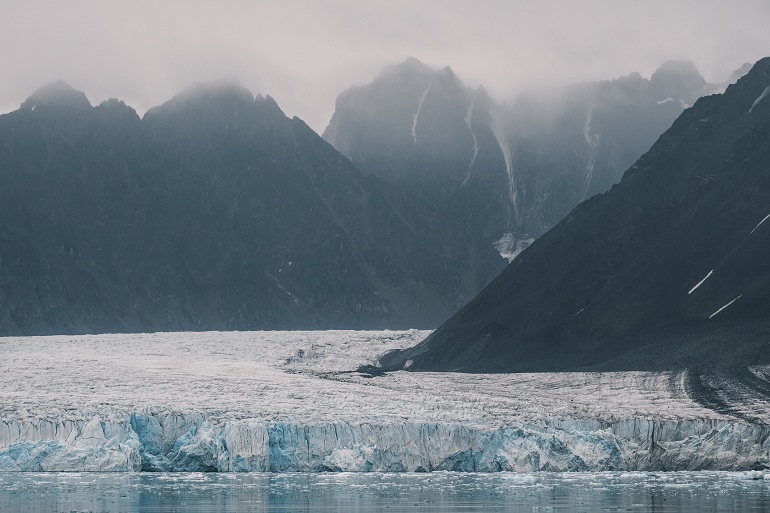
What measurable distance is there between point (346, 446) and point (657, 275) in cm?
5435

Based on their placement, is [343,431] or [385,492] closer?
[385,492]

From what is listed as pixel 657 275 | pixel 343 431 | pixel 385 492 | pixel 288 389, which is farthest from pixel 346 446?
pixel 657 275

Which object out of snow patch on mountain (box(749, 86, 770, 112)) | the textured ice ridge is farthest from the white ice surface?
snow patch on mountain (box(749, 86, 770, 112))

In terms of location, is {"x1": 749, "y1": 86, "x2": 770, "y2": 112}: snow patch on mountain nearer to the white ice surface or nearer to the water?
the white ice surface

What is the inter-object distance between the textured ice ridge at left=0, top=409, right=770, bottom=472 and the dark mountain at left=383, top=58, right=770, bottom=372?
68.5 feet

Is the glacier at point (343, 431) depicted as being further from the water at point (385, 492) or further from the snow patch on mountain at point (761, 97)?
the snow patch on mountain at point (761, 97)

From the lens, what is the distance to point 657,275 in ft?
395

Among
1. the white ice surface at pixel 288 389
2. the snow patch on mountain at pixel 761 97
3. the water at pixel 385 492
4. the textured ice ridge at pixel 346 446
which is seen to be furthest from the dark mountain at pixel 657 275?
the water at pixel 385 492

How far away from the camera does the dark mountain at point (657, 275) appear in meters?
106

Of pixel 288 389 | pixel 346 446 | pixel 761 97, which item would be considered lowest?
pixel 346 446

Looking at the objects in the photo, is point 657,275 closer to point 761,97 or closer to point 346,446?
point 761,97

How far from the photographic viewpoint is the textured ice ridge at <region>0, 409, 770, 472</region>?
71.7 m

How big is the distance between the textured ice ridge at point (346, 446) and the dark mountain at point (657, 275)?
822 inches

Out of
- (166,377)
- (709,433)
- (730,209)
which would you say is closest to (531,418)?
(709,433)
